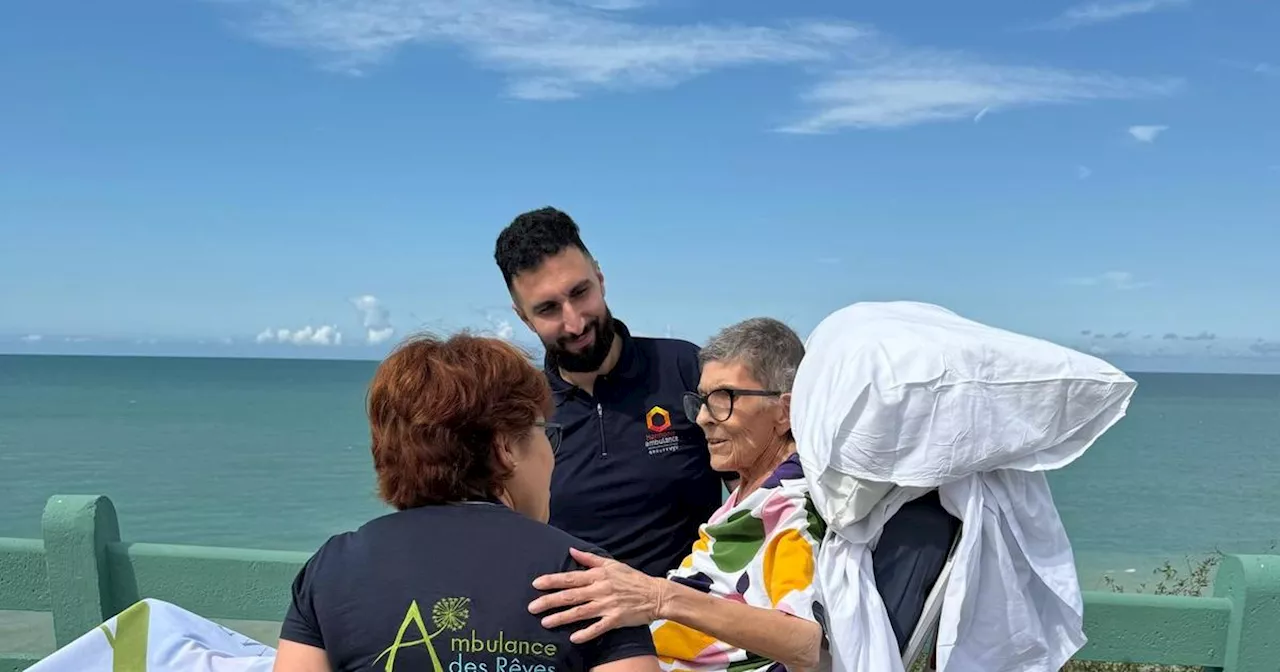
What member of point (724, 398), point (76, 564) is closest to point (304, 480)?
point (76, 564)

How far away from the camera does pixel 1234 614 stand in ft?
8.06

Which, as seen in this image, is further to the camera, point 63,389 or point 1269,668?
point 63,389

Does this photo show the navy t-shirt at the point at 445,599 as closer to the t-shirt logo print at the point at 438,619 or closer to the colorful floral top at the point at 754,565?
the t-shirt logo print at the point at 438,619

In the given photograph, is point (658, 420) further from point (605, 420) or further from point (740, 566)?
point (740, 566)

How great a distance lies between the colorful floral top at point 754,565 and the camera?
6.77ft

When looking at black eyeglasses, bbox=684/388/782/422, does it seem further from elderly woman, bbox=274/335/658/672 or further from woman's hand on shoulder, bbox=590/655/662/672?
woman's hand on shoulder, bbox=590/655/662/672

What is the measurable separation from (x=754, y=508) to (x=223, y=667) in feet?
4.54

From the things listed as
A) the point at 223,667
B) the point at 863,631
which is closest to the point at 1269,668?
the point at 863,631

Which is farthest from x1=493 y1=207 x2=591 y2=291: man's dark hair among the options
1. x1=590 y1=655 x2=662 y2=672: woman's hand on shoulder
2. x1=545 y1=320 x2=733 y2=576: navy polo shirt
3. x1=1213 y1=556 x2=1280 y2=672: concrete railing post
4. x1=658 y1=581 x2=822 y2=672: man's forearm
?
x1=1213 y1=556 x2=1280 y2=672: concrete railing post

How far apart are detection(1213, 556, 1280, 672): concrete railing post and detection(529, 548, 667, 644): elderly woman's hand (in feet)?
5.89

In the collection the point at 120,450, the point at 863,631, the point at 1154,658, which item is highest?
the point at 863,631

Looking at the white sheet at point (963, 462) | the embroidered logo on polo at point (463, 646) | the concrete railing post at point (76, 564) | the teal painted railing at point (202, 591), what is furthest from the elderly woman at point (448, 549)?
the concrete railing post at point (76, 564)

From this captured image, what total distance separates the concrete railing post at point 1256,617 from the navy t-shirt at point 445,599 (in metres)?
1.82

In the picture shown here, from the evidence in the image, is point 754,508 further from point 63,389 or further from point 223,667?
point 63,389
